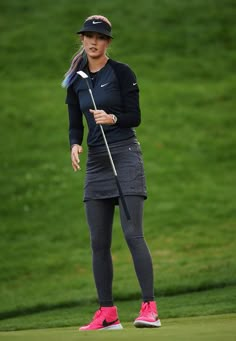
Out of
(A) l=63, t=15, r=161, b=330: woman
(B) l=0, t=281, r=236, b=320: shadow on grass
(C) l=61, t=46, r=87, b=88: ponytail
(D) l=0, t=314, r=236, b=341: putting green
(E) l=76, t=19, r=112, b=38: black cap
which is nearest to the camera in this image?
(D) l=0, t=314, r=236, b=341: putting green

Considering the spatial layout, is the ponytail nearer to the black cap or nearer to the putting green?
the black cap

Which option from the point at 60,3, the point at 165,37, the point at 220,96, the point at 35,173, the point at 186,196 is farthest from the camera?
the point at 60,3

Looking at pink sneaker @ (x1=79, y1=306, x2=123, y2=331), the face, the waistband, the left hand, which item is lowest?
pink sneaker @ (x1=79, y1=306, x2=123, y2=331)

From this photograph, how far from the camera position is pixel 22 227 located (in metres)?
17.0

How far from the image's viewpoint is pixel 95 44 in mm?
6504

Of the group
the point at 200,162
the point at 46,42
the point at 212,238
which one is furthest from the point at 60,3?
the point at 212,238

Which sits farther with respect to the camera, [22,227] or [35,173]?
[35,173]

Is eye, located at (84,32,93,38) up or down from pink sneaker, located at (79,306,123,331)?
up

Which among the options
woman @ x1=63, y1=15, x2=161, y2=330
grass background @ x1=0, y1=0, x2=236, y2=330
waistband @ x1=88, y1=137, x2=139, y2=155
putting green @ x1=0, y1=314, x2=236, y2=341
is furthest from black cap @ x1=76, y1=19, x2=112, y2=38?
grass background @ x1=0, y1=0, x2=236, y2=330

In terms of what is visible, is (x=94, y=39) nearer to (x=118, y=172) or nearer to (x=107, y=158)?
(x=107, y=158)

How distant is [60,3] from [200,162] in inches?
430

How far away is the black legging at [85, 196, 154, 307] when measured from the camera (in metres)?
6.30

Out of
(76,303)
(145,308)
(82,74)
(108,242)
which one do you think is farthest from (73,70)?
(76,303)

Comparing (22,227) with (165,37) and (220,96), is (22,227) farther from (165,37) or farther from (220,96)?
(165,37)
